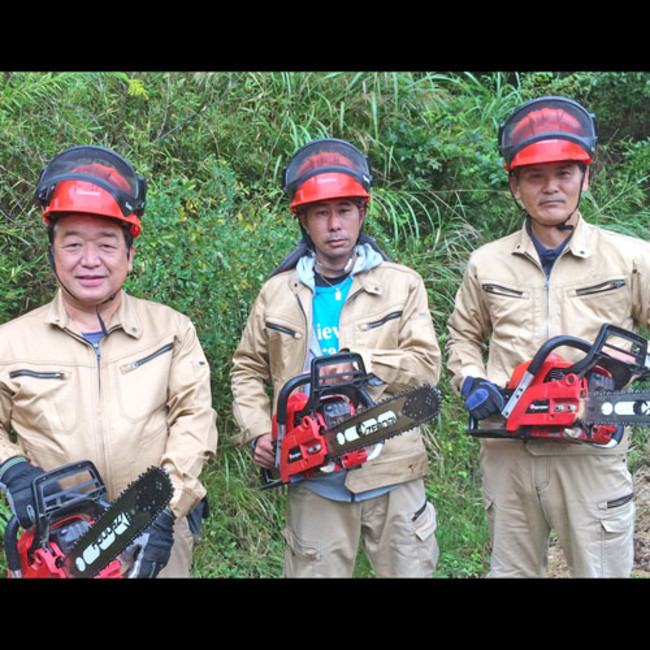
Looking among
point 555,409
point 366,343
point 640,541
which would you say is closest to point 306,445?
point 366,343

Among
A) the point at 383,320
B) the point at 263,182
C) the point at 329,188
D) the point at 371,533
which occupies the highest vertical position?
the point at 263,182

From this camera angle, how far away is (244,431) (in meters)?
3.83

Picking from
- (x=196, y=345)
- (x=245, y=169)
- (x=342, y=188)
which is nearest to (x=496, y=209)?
(x=245, y=169)

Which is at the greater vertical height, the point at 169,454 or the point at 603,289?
the point at 603,289

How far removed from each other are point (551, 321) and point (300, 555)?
5.18ft

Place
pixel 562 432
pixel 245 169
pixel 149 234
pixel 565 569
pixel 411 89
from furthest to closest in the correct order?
pixel 411 89
pixel 245 169
pixel 565 569
pixel 149 234
pixel 562 432

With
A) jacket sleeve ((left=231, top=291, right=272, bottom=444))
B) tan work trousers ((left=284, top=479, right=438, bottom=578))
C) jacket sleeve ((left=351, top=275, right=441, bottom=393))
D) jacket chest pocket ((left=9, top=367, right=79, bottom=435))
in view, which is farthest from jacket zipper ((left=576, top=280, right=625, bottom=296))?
jacket chest pocket ((left=9, top=367, right=79, bottom=435))

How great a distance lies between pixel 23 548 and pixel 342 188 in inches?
80.1

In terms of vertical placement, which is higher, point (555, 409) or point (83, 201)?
point (83, 201)

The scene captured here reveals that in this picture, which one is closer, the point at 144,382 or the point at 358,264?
the point at 144,382

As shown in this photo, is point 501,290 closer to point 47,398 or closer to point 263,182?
point 47,398

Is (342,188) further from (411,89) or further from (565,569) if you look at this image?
(411,89)

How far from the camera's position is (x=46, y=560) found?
9.69 ft

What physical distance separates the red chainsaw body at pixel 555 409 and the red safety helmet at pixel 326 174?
115 cm
